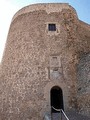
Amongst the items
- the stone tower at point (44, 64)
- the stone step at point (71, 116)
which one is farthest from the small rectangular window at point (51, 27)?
the stone step at point (71, 116)

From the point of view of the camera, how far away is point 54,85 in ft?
41.9

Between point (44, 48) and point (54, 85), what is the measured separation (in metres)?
2.53

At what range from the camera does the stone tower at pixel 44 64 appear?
1245 centimetres

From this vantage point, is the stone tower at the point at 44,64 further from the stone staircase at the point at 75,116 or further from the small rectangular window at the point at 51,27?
the stone staircase at the point at 75,116

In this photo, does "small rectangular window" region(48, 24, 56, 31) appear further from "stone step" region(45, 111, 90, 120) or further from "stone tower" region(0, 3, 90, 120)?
"stone step" region(45, 111, 90, 120)

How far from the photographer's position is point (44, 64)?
1342 centimetres

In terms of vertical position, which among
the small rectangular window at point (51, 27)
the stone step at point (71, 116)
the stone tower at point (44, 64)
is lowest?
the stone step at point (71, 116)

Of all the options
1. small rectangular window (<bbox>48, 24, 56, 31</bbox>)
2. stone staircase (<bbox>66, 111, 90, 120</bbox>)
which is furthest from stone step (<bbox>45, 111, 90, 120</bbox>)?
small rectangular window (<bbox>48, 24, 56, 31</bbox>)

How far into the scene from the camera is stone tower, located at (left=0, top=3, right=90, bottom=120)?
12.5 meters

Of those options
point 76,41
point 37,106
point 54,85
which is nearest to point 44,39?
point 76,41

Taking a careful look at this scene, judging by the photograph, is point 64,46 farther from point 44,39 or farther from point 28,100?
point 28,100

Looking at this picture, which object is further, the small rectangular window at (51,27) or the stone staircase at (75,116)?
the small rectangular window at (51,27)

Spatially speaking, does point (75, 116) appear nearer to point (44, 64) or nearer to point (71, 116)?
point (71, 116)

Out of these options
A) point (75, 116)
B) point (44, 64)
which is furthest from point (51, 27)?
point (75, 116)
